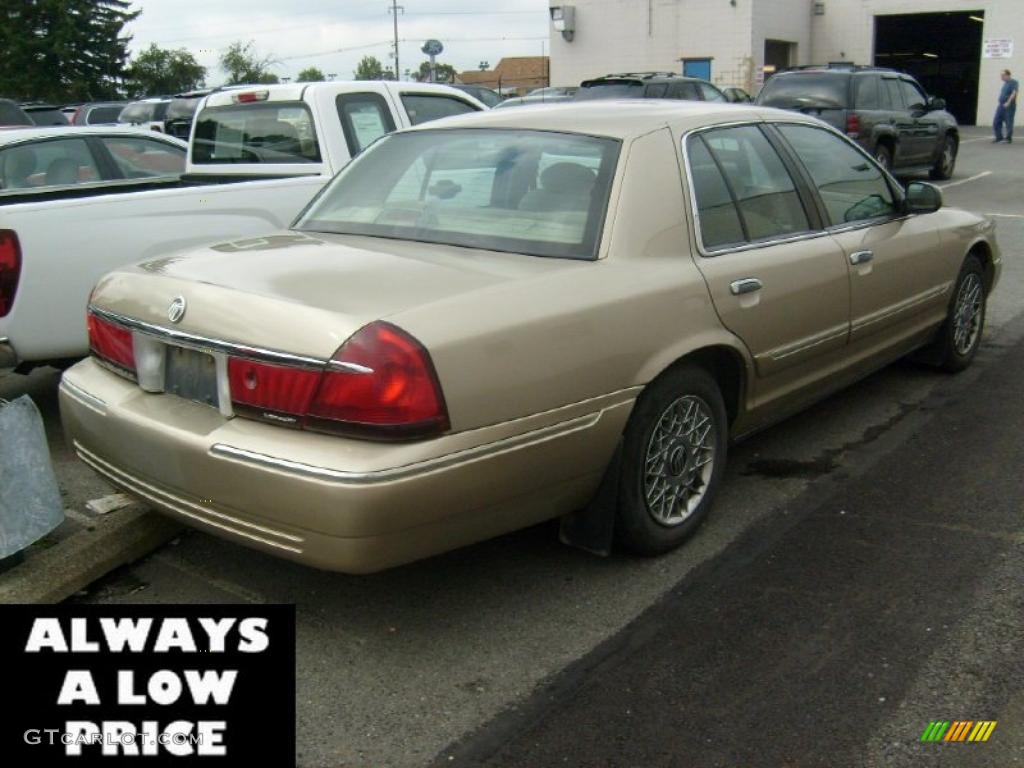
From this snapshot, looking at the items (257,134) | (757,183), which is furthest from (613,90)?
(757,183)

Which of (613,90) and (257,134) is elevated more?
(613,90)

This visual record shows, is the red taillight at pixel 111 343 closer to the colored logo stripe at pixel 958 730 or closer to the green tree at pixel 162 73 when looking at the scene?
the colored logo stripe at pixel 958 730

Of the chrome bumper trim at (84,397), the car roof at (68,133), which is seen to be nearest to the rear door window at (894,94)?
the car roof at (68,133)

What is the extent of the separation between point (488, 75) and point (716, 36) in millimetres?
46839

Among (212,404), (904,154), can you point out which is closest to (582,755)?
(212,404)

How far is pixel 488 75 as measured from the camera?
77.6 metres

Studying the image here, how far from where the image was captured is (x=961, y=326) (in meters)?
6.39

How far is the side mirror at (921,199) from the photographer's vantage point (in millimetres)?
5586

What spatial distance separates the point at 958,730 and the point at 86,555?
2.89 m

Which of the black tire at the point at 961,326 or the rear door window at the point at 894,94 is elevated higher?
the rear door window at the point at 894,94

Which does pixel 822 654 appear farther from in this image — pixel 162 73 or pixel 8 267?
pixel 162 73

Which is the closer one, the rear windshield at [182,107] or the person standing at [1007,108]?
the rear windshield at [182,107]

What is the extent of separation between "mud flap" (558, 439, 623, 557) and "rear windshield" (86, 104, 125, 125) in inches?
879

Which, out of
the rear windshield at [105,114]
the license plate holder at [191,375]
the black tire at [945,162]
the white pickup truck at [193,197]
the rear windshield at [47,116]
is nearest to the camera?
the license plate holder at [191,375]
